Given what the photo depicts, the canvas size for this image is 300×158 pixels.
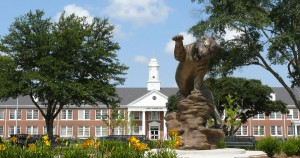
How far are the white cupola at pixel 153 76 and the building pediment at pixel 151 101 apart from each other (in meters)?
4.76

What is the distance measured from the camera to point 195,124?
1304 cm

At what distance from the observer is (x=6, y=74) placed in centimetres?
3197

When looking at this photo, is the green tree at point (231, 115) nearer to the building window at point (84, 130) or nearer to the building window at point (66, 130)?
the building window at point (84, 130)

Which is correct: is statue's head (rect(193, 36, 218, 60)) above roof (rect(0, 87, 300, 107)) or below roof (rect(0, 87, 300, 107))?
below

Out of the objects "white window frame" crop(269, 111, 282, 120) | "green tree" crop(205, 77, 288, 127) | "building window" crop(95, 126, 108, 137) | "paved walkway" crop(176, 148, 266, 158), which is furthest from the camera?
"building window" crop(95, 126, 108, 137)

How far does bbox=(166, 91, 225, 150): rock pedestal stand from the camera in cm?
1282

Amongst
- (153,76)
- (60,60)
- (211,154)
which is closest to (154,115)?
(153,76)

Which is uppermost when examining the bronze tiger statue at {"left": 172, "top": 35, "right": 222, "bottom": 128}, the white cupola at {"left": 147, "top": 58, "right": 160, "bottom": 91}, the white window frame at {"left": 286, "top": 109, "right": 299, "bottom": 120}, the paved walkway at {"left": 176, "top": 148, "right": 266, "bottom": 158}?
the white cupola at {"left": 147, "top": 58, "right": 160, "bottom": 91}

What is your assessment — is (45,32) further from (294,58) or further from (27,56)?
(294,58)

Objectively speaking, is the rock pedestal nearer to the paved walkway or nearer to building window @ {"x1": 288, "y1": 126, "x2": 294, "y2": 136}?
the paved walkway

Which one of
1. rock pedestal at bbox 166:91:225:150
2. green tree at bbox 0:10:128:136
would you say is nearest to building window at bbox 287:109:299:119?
green tree at bbox 0:10:128:136

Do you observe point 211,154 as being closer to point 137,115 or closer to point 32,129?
point 137,115

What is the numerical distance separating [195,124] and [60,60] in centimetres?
2022

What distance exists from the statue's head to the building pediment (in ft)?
208
